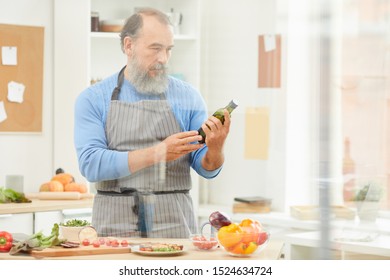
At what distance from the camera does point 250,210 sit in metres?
3.42

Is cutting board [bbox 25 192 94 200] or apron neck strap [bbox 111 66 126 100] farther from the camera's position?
cutting board [bbox 25 192 94 200]

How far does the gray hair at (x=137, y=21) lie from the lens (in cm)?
328

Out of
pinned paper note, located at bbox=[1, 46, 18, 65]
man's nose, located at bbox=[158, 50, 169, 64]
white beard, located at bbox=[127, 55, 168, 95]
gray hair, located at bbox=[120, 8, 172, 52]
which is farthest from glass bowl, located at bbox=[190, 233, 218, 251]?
pinned paper note, located at bbox=[1, 46, 18, 65]

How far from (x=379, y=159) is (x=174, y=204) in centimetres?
86

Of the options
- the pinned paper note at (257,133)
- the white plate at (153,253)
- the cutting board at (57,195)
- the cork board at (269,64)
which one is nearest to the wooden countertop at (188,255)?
the white plate at (153,253)

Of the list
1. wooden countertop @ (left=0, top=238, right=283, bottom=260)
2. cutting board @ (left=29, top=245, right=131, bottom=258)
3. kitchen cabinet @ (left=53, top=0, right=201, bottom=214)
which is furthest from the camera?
kitchen cabinet @ (left=53, top=0, right=201, bottom=214)

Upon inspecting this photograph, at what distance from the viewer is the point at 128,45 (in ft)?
10.7

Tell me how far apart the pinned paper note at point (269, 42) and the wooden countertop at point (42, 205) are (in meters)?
0.95

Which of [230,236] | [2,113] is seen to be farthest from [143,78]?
[230,236]

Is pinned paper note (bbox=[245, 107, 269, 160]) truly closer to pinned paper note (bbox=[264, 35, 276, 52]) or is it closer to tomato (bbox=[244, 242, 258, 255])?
pinned paper note (bbox=[264, 35, 276, 52])

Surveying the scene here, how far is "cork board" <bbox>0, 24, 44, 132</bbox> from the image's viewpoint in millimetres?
3322

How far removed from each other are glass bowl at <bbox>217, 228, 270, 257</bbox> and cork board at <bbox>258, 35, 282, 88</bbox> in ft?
2.01

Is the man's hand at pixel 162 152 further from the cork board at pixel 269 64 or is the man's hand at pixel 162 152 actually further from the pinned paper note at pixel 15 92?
the pinned paper note at pixel 15 92
